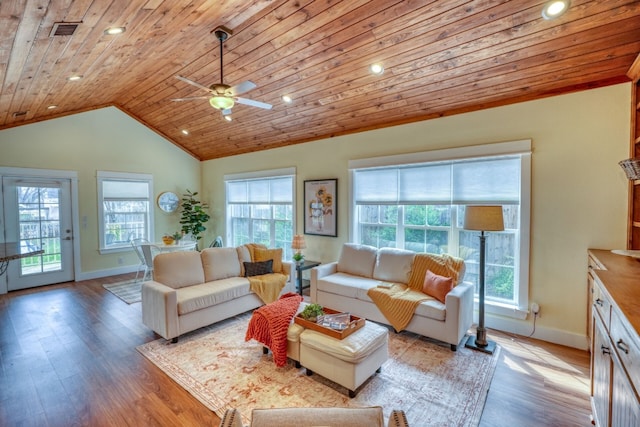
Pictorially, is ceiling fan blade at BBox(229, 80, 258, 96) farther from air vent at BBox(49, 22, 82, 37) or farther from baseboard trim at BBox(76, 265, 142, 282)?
baseboard trim at BBox(76, 265, 142, 282)

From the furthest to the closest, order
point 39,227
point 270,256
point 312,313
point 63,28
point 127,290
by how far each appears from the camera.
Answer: point 39,227
point 127,290
point 270,256
point 312,313
point 63,28

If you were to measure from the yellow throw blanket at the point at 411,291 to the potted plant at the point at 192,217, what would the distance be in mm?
5125

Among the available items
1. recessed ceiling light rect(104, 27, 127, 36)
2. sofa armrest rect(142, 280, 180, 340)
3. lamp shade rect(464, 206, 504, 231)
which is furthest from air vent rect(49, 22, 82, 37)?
lamp shade rect(464, 206, 504, 231)

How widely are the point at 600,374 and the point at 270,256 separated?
376 cm

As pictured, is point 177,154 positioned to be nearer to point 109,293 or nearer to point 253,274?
point 109,293

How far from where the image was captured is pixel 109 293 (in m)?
5.04

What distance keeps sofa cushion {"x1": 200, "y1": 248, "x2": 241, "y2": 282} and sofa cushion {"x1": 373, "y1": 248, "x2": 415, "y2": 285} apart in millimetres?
2044

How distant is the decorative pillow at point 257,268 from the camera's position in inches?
169

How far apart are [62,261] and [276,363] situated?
548 centimetres

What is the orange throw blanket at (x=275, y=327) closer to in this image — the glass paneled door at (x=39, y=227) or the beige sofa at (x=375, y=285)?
the beige sofa at (x=375, y=285)

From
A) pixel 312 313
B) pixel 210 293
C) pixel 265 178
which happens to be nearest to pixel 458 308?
pixel 312 313

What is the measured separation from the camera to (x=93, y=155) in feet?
19.6

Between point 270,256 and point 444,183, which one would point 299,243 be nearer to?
point 270,256

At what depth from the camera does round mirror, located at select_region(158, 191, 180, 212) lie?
698 cm
